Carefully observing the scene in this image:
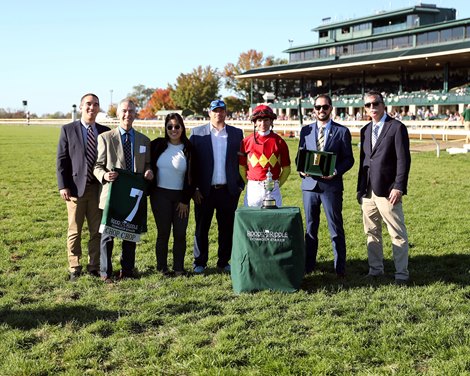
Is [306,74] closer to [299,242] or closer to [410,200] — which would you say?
[410,200]

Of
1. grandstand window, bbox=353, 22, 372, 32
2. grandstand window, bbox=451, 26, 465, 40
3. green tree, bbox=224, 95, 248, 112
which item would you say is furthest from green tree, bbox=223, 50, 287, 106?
grandstand window, bbox=451, 26, 465, 40

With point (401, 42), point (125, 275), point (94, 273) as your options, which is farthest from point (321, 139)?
point (401, 42)

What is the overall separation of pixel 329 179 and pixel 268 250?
3.85 feet

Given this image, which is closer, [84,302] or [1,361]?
[1,361]

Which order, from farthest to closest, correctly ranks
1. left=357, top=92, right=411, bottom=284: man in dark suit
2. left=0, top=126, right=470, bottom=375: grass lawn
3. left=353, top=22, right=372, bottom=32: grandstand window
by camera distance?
1. left=353, top=22, right=372, bottom=32: grandstand window
2. left=357, top=92, right=411, bottom=284: man in dark suit
3. left=0, top=126, right=470, bottom=375: grass lawn

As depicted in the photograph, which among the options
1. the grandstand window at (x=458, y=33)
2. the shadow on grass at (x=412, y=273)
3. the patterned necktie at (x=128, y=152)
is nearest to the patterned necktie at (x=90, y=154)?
the patterned necktie at (x=128, y=152)

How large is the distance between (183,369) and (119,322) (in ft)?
3.49

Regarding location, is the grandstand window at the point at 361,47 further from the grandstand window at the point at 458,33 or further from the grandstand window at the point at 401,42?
the grandstand window at the point at 458,33

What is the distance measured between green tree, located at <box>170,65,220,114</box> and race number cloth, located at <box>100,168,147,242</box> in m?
77.1

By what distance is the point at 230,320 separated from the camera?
4910mm

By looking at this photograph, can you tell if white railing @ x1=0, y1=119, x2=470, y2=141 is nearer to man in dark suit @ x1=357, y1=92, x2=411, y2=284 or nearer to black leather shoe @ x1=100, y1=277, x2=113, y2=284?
black leather shoe @ x1=100, y1=277, x2=113, y2=284

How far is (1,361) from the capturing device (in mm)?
4133

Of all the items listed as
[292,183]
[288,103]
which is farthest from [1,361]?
[288,103]

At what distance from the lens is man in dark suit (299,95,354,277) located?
617 cm
